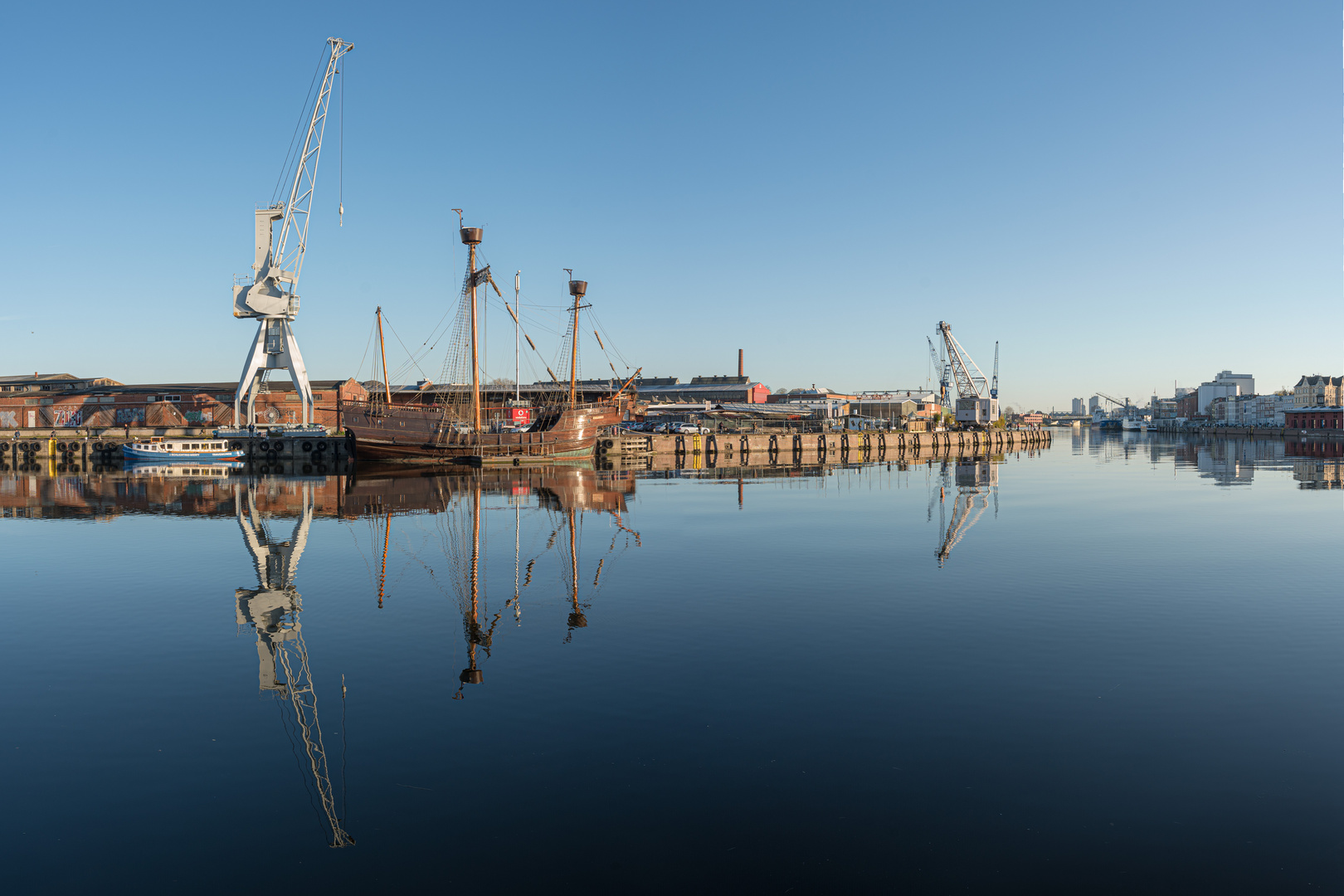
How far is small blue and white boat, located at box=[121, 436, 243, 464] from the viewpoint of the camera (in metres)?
75.4

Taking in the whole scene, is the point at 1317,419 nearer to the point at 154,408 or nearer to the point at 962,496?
the point at 962,496

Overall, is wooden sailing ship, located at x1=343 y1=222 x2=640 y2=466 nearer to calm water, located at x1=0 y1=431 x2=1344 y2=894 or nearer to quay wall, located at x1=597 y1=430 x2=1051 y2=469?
quay wall, located at x1=597 y1=430 x2=1051 y2=469

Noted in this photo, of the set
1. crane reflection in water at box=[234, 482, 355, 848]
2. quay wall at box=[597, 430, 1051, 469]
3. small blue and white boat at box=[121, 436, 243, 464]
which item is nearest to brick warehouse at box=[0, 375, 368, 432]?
small blue and white boat at box=[121, 436, 243, 464]

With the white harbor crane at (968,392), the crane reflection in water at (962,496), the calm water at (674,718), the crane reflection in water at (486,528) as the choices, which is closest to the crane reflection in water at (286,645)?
the calm water at (674,718)

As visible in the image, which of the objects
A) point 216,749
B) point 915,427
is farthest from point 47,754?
point 915,427

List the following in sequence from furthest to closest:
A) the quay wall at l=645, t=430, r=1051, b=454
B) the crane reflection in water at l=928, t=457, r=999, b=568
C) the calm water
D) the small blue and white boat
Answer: the quay wall at l=645, t=430, r=1051, b=454, the small blue and white boat, the crane reflection in water at l=928, t=457, r=999, b=568, the calm water

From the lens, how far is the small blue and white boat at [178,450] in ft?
247

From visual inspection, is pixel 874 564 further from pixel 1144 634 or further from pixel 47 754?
pixel 47 754

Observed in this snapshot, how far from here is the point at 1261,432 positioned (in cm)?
18850

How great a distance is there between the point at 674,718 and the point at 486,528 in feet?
77.0

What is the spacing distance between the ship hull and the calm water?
42.0 m

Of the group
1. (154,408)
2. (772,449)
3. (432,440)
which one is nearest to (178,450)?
(432,440)

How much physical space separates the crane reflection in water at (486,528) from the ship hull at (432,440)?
11.3 ft

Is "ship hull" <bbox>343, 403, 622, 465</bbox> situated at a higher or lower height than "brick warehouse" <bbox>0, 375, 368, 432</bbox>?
lower
